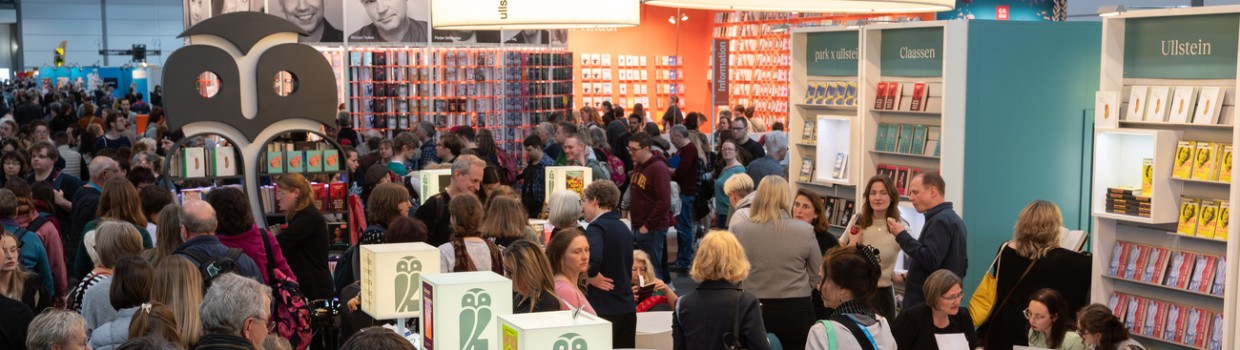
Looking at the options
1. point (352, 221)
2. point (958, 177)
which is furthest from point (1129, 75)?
point (352, 221)

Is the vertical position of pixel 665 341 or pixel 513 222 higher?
pixel 513 222

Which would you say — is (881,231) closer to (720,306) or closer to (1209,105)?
(1209,105)

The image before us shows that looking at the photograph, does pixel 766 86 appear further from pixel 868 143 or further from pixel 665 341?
pixel 665 341

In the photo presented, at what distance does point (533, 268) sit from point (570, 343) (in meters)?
1.34

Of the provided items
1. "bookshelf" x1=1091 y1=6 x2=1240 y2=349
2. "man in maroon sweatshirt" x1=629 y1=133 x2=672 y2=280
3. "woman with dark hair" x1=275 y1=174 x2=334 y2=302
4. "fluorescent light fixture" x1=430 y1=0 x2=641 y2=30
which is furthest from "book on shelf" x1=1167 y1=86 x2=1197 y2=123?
"woman with dark hair" x1=275 y1=174 x2=334 y2=302

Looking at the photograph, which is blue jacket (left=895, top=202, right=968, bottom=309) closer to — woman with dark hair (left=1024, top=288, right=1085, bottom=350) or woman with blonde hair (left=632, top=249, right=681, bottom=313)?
woman with dark hair (left=1024, top=288, right=1085, bottom=350)

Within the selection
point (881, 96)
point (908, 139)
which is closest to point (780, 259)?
point (908, 139)

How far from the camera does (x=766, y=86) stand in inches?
693

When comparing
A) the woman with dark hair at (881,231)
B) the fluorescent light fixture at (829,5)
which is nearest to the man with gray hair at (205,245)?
the fluorescent light fixture at (829,5)

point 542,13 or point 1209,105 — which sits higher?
point 542,13

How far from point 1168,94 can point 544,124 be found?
617 centimetres

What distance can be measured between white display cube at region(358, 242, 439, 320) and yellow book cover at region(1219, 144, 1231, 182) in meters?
3.88

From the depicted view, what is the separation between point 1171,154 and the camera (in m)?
6.20

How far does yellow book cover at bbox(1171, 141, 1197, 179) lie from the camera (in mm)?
6121
